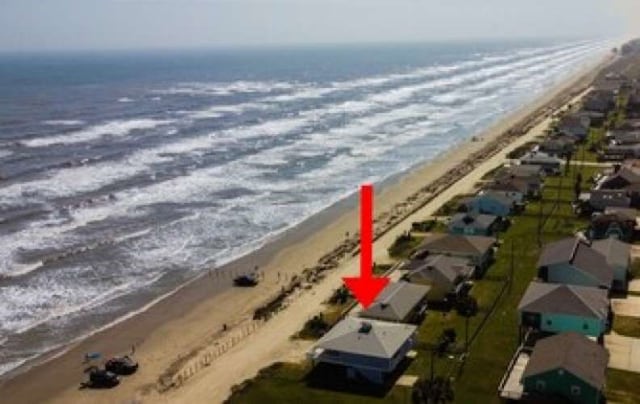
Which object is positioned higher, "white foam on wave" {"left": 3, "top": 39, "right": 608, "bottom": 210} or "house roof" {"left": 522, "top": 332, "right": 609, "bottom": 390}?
"house roof" {"left": 522, "top": 332, "right": 609, "bottom": 390}

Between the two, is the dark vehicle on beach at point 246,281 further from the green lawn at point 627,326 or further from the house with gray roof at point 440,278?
the green lawn at point 627,326

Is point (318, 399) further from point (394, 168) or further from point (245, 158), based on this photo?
point (245, 158)

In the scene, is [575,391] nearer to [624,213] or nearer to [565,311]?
[565,311]

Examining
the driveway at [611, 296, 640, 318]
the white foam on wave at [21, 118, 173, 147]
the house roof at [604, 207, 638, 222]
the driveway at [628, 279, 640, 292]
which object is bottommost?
the driveway at [611, 296, 640, 318]

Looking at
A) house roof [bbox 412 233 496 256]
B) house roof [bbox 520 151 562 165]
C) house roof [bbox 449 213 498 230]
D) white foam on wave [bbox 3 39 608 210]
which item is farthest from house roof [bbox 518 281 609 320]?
white foam on wave [bbox 3 39 608 210]

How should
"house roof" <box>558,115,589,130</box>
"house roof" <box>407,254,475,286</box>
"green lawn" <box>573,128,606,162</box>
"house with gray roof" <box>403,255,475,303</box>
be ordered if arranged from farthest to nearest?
"house roof" <box>558,115,589,130</box>
"green lawn" <box>573,128,606,162</box>
"house roof" <box>407,254,475,286</box>
"house with gray roof" <box>403,255,475,303</box>

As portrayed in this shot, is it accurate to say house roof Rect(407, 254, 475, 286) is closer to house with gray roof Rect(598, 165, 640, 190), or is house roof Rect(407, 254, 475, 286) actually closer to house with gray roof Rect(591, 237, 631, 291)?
house with gray roof Rect(591, 237, 631, 291)
